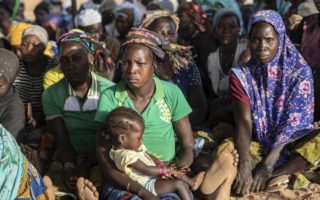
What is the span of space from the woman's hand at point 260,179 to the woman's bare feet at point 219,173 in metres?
0.30

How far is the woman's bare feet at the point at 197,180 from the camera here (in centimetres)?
434

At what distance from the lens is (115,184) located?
423 centimetres

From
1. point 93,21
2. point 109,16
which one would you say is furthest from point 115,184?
point 109,16

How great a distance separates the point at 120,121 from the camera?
411 cm

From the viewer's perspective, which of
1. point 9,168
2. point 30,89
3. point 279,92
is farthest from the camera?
point 30,89

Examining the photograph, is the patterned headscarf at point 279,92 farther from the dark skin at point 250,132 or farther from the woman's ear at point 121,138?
the woman's ear at point 121,138

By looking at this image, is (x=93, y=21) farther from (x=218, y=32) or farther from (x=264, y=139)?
(x=264, y=139)

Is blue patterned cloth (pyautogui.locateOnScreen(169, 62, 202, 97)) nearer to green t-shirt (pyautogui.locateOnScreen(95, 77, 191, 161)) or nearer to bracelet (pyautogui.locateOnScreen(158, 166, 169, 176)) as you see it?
green t-shirt (pyautogui.locateOnScreen(95, 77, 191, 161))

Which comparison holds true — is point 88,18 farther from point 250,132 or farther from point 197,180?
point 197,180

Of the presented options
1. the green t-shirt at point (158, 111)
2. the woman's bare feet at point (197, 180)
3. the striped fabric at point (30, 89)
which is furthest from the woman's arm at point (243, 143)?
the striped fabric at point (30, 89)

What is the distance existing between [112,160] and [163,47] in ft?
3.37

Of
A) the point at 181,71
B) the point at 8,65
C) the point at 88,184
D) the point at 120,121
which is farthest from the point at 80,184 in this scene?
the point at 181,71

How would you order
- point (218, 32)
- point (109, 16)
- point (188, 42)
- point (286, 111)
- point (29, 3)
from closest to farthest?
point (286, 111) < point (218, 32) < point (188, 42) < point (109, 16) < point (29, 3)

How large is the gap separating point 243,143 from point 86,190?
135cm
